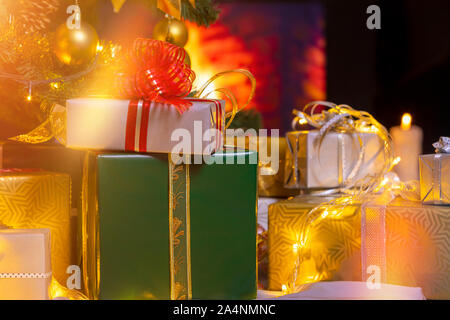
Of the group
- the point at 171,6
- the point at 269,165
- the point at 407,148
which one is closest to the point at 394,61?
the point at 407,148

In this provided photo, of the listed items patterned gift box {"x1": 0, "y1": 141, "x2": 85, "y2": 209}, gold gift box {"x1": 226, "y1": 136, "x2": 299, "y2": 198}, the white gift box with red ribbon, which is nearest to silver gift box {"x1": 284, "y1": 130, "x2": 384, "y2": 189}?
gold gift box {"x1": 226, "y1": 136, "x2": 299, "y2": 198}

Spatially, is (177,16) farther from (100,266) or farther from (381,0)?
(381,0)

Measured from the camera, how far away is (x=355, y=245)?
0.75 metres

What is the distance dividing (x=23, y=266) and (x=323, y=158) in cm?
57

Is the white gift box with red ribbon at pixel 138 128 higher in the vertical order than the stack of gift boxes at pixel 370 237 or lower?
higher

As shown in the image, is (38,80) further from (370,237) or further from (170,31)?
(370,237)

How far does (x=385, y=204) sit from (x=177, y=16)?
53cm

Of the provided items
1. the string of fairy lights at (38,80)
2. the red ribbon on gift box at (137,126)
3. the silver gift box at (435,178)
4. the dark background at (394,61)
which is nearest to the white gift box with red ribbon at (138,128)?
the red ribbon on gift box at (137,126)

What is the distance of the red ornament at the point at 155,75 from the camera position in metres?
0.65

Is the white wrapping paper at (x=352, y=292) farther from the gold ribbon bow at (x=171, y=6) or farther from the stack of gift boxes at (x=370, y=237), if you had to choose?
the gold ribbon bow at (x=171, y=6)

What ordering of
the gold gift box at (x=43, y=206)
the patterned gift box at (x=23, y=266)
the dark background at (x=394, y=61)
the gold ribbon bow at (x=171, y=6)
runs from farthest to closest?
1. the dark background at (x=394, y=61)
2. the gold ribbon bow at (x=171, y=6)
3. the gold gift box at (x=43, y=206)
4. the patterned gift box at (x=23, y=266)

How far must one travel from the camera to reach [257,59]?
113 inches

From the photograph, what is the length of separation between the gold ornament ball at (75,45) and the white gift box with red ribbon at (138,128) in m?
0.16

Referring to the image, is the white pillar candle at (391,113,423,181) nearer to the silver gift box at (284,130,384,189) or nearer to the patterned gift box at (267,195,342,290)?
the silver gift box at (284,130,384,189)
